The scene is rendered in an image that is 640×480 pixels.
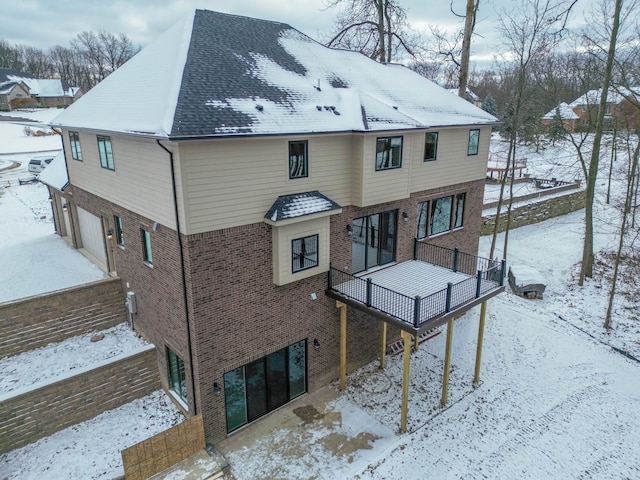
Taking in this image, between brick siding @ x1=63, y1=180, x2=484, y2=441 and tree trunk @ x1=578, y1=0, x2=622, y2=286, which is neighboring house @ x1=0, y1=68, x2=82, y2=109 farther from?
tree trunk @ x1=578, y1=0, x2=622, y2=286

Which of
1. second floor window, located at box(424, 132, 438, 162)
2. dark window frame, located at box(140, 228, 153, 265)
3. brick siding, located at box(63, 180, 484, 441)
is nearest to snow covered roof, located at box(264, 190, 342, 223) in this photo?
brick siding, located at box(63, 180, 484, 441)

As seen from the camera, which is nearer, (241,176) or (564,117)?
(241,176)

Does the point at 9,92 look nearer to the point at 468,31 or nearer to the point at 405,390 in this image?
the point at 468,31

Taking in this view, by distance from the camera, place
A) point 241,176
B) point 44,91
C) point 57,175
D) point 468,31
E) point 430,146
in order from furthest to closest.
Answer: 1. point 44,91
2. point 468,31
3. point 57,175
4. point 430,146
5. point 241,176

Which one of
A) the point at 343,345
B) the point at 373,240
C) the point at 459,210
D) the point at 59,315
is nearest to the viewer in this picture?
the point at 343,345

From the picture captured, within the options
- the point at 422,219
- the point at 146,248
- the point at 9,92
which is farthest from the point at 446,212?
the point at 9,92

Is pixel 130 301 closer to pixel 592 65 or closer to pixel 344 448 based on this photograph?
pixel 344 448

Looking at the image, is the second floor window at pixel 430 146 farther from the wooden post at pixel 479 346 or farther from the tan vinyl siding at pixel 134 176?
the tan vinyl siding at pixel 134 176
